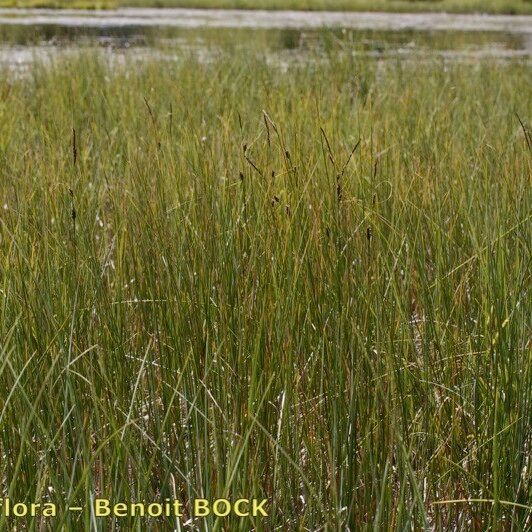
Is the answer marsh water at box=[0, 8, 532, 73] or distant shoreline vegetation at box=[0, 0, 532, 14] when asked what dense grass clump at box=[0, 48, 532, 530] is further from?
distant shoreline vegetation at box=[0, 0, 532, 14]

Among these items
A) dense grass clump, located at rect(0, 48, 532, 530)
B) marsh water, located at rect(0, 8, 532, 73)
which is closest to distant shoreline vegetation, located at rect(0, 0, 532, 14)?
marsh water, located at rect(0, 8, 532, 73)

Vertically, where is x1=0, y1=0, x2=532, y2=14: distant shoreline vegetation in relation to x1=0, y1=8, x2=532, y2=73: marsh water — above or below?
above

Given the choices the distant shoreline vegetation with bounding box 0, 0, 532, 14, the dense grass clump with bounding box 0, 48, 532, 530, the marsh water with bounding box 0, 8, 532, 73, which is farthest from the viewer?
the distant shoreline vegetation with bounding box 0, 0, 532, 14

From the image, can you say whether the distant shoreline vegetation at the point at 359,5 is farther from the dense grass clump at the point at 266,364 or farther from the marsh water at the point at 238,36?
the dense grass clump at the point at 266,364

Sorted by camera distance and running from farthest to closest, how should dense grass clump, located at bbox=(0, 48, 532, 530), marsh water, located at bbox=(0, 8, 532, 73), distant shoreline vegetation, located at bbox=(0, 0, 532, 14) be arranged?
distant shoreline vegetation, located at bbox=(0, 0, 532, 14), marsh water, located at bbox=(0, 8, 532, 73), dense grass clump, located at bbox=(0, 48, 532, 530)

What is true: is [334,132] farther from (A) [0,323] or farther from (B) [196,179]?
(A) [0,323]

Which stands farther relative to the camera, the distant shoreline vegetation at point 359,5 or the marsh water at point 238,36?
the distant shoreline vegetation at point 359,5

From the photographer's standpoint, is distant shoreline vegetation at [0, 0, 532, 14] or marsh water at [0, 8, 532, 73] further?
distant shoreline vegetation at [0, 0, 532, 14]

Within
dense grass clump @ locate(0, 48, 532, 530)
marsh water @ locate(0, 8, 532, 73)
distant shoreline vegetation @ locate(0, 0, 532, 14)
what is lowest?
dense grass clump @ locate(0, 48, 532, 530)

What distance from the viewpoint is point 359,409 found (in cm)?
196

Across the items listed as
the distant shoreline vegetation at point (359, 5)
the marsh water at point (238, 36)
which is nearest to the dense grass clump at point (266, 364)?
the marsh water at point (238, 36)

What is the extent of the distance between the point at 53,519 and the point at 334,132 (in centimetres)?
260

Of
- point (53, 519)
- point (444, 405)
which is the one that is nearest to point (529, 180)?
point (444, 405)

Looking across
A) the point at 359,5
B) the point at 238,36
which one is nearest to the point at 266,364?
the point at 238,36
